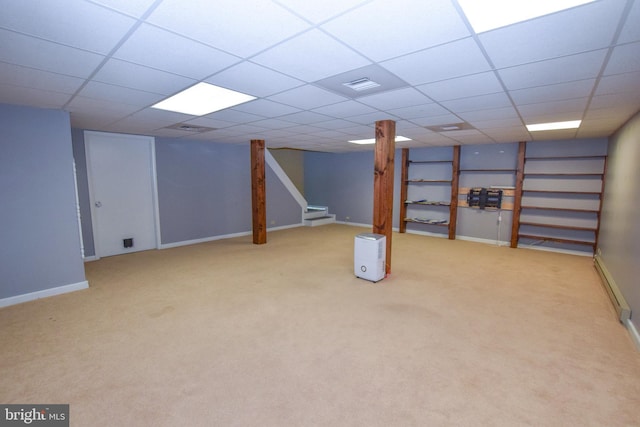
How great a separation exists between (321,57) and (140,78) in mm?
1552

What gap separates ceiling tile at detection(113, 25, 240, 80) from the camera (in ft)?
5.77

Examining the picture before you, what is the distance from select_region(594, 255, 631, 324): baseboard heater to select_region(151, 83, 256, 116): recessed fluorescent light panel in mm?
4359

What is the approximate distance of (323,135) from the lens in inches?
216

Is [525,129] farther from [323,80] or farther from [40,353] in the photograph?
[40,353]

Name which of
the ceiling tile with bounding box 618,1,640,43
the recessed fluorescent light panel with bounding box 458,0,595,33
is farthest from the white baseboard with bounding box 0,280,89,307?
the ceiling tile with bounding box 618,1,640,43

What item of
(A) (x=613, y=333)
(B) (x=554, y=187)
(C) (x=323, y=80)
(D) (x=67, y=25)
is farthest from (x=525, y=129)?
(D) (x=67, y=25)

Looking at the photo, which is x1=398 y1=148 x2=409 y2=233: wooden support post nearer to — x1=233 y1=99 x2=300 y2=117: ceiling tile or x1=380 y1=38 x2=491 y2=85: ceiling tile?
x1=233 y1=99 x2=300 y2=117: ceiling tile

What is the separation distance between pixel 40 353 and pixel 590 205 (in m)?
8.29

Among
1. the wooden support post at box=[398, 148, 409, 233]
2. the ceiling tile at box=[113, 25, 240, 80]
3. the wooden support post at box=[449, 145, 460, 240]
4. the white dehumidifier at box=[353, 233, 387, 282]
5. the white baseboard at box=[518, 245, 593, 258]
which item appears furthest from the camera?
the wooden support post at box=[398, 148, 409, 233]

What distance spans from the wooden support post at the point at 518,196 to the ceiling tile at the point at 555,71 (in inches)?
166

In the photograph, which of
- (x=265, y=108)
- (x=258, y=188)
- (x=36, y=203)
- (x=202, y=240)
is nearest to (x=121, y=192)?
(x=202, y=240)

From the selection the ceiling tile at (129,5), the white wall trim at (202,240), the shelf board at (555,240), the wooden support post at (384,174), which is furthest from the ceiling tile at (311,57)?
the shelf board at (555,240)

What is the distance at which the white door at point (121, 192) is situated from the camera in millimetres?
5277

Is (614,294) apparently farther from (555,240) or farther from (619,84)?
(555,240)
